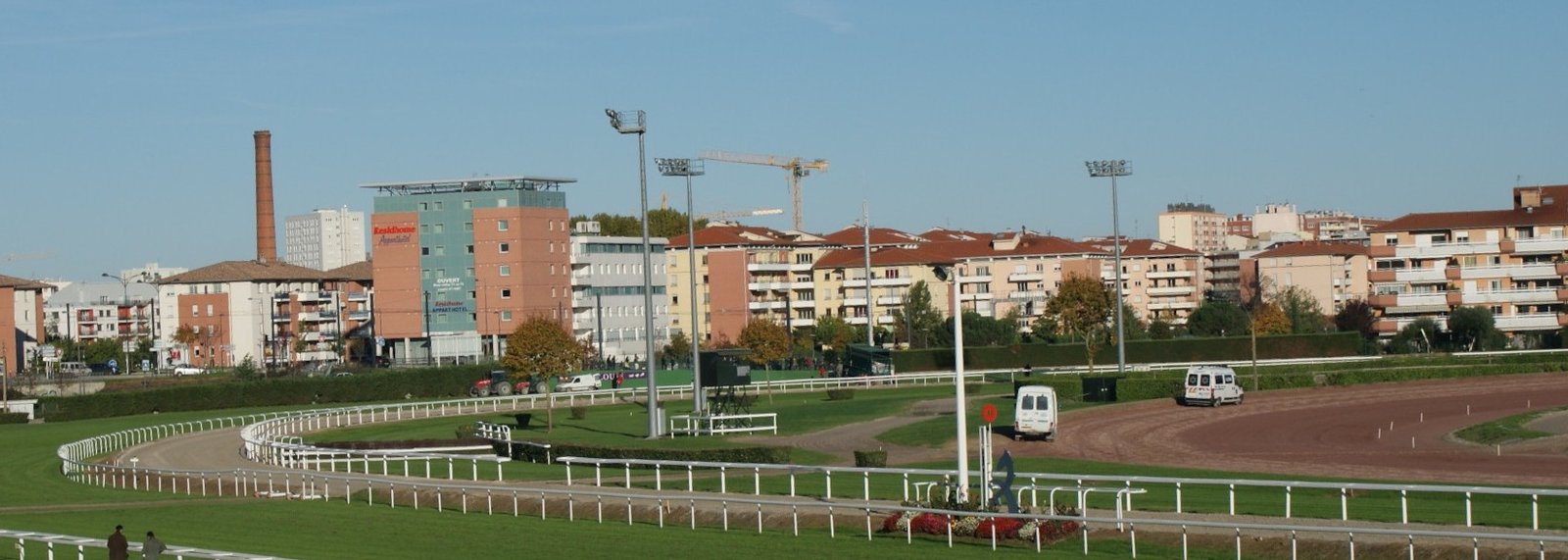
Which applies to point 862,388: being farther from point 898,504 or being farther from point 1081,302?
point 898,504

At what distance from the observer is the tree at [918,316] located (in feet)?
418

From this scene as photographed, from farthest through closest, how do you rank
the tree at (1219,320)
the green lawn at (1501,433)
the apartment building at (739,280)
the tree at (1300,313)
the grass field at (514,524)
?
1. the apartment building at (739,280)
2. the tree at (1300,313)
3. the tree at (1219,320)
4. the green lawn at (1501,433)
5. the grass field at (514,524)

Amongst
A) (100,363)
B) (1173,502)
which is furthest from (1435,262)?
(100,363)

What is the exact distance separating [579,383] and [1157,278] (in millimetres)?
86895

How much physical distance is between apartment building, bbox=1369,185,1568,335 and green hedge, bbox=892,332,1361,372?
20.6 meters

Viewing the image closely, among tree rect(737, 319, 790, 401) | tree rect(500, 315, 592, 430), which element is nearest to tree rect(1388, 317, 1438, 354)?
tree rect(737, 319, 790, 401)

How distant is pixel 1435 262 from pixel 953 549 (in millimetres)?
96372

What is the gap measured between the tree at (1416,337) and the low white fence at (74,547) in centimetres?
8039

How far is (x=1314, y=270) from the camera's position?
154m

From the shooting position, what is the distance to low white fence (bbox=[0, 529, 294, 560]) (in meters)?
22.6

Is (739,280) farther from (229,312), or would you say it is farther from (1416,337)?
(1416,337)

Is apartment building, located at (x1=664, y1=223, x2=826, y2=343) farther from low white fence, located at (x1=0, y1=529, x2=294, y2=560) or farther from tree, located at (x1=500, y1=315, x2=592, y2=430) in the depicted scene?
low white fence, located at (x1=0, y1=529, x2=294, y2=560)

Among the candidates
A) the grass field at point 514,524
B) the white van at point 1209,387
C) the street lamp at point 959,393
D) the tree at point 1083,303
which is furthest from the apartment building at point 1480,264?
the street lamp at point 959,393

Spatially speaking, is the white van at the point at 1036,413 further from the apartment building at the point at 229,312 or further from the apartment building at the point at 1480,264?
the apartment building at the point at 229,312
